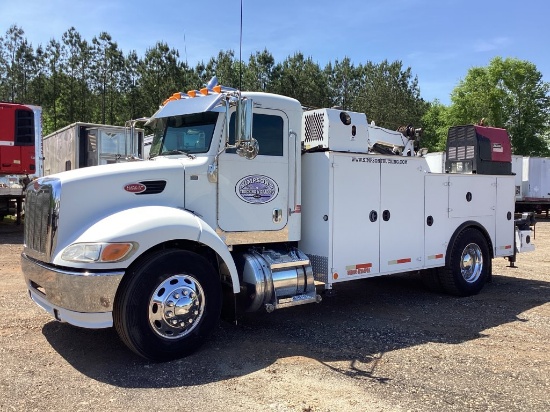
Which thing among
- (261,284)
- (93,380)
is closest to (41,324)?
(93,380)

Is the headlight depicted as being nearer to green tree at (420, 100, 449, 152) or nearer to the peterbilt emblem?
the peterbilt emblem

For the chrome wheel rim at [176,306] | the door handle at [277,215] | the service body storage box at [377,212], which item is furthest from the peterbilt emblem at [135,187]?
the service body storage box at [377,212]

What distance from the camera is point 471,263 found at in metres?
7.86

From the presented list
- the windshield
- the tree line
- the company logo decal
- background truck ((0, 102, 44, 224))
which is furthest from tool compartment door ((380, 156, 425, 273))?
the tree line

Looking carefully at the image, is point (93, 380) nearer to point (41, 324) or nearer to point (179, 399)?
point (179, 399)

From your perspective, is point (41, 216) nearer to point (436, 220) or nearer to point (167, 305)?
point (167, 305)

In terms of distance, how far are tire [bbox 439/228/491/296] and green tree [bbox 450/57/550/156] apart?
129 ft

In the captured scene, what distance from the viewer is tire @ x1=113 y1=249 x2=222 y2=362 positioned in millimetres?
4379

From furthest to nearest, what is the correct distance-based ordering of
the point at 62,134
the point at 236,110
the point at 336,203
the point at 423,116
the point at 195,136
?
the point at 423,116
the point at 62,134
the point at 336,203
the point at 195,136
the point at 236,110

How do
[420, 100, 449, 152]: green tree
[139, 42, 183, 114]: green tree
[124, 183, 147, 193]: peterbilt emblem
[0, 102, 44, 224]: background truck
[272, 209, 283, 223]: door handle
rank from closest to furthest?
[124, 183, 147, 193]: peterbilt emblem, [272, 209, 283, 223]: door handle, [0, 102, 44, 224]: background truck, [139, 42, 183, 114]: green tree, [420, 100, 449, 152]: green tree

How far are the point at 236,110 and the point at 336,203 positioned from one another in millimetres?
1714

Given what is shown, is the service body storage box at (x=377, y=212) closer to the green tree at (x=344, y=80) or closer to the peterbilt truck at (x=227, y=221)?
the peterbilt truck at (x=227, y=221)

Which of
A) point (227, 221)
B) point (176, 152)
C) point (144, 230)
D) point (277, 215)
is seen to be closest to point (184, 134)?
point (176, 152)

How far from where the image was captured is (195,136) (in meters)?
5.46
